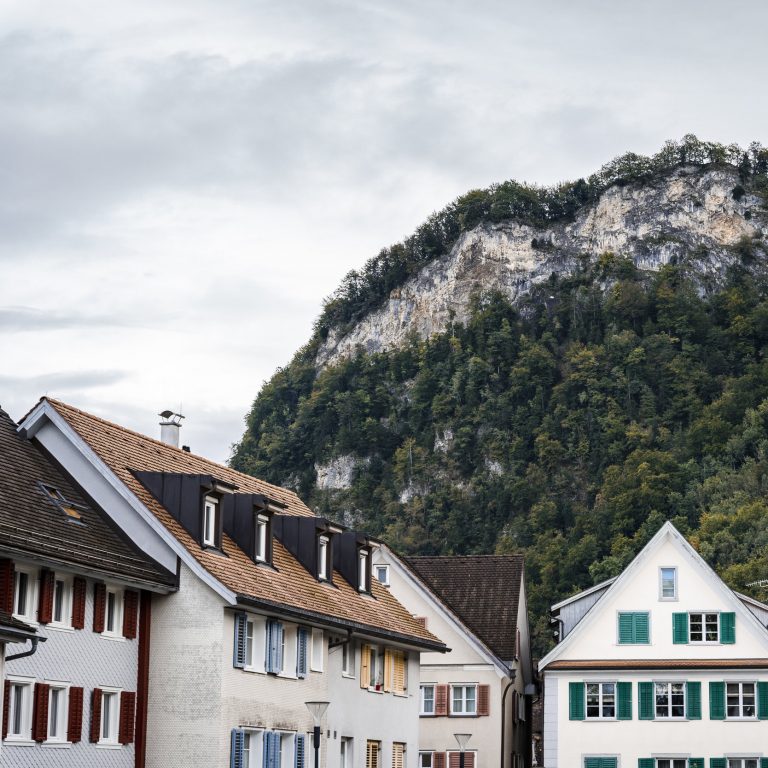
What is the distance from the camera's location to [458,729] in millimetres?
58812

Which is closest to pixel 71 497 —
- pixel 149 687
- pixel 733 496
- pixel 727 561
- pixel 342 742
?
pixel 149 687

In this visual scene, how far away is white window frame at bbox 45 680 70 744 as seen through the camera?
32062 millimetres

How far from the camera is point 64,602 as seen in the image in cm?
3253

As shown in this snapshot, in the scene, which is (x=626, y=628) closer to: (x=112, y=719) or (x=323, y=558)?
(x=323, y=558)

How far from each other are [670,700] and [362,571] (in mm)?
14733

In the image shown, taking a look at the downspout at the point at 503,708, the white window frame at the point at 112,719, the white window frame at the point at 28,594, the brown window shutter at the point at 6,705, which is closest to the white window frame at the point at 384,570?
the downspout at the point at 503,708

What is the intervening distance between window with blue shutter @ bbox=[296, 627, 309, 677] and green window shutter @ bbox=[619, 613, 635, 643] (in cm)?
1857

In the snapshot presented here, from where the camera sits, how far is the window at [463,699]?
58906 millimetres

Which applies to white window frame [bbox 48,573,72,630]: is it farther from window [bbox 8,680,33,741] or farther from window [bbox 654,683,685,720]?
window [bbox 654,683,685,720]

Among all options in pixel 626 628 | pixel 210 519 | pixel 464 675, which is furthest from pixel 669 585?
pixel 210 519

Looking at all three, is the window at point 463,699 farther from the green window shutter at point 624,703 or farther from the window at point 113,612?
the window at point 113,612

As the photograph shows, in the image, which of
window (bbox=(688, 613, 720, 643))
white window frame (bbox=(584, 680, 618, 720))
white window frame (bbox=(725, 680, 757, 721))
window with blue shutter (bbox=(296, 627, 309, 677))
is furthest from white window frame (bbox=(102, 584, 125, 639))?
white window frame (bbox=(725, 680, 757, 721))

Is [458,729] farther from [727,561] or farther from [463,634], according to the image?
[727,561]

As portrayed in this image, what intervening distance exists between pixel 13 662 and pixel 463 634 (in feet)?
101
